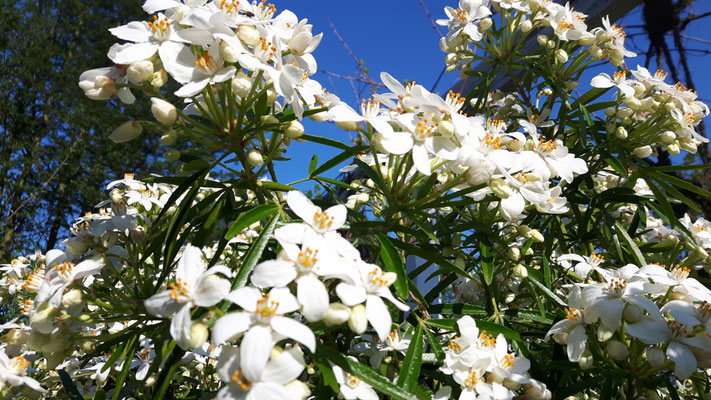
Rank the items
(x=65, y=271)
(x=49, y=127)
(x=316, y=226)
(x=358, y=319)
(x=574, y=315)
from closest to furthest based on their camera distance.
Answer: (x=358, y=319) → (x=316, y=226) → (x=65, y=271) → (x=574, y=315) → (x=49, y=127)

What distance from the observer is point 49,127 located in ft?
30.9

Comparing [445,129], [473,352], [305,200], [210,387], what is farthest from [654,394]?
[210,387]

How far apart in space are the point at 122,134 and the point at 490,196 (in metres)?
0.86

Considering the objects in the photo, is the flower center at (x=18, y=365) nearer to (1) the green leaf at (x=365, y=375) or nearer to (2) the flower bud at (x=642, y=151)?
(1) the green leaf at (x=365, y=375)

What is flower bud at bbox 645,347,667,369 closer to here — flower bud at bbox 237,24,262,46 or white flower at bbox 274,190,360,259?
white flower at bbox 274,190,360,259

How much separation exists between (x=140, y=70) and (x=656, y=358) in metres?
1.24

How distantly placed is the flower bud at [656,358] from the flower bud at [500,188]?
465 mm

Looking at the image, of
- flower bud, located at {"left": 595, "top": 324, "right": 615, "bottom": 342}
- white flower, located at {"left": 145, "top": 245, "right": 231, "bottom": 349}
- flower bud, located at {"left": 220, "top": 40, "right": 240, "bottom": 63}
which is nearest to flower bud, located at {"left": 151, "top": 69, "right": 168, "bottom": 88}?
flower bud, located at {"left": 220, "top": 40, "right": 240, "bottom": 63}

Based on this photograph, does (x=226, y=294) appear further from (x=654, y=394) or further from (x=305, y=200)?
(x=654, y=394)

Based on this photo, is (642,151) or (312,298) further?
(642,151)

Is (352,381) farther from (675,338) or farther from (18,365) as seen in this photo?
(18,365)

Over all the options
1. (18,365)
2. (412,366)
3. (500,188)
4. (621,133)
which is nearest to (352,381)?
(412,366)

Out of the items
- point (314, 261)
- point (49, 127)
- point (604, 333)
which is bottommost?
point (314, 261)

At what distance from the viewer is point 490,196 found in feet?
3.61
